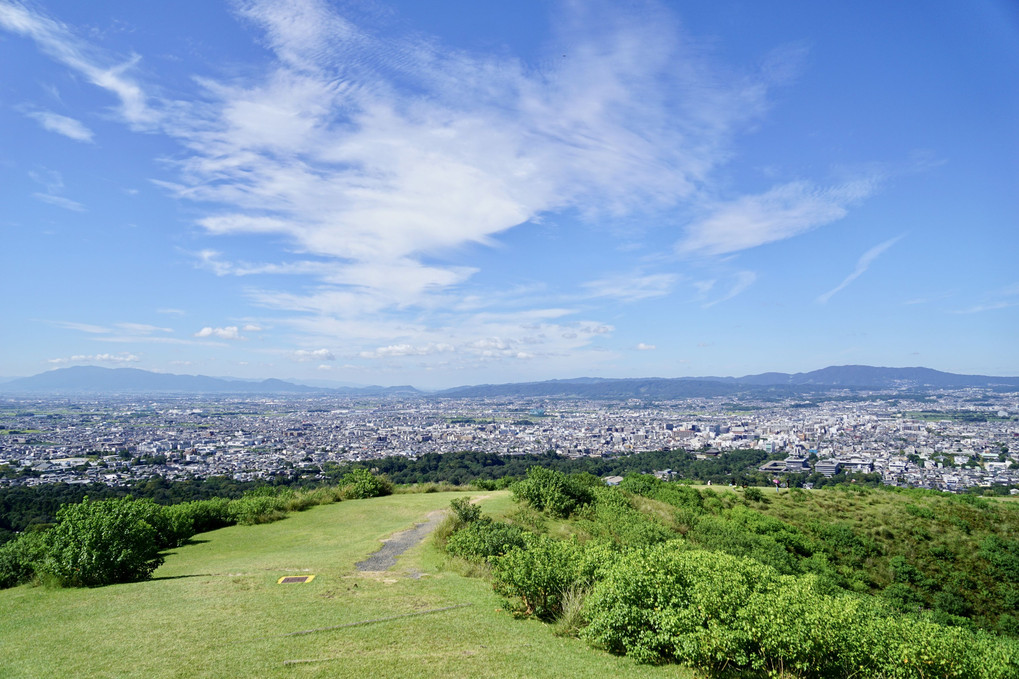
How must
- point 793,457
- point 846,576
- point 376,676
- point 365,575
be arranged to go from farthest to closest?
1. point 793,457
2. point 846,576
3. point 365,575
4. point 376,676

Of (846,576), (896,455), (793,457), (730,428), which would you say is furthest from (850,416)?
(846,576)

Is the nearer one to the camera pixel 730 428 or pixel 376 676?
pixel 376 676

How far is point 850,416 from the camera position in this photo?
467 ft

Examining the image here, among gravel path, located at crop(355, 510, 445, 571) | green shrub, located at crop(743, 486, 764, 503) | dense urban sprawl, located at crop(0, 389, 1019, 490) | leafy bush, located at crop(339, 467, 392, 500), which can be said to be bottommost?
dense urban sprawl, located at crop(0, 389, 1019, 490)

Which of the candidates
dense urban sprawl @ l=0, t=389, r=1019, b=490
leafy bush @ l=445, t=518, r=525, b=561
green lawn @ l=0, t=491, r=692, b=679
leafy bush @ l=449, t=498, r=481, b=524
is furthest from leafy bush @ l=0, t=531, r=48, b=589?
dense urban sprawl @ l=0, t=389, r=1019, b=490

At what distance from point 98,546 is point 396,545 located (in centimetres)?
761

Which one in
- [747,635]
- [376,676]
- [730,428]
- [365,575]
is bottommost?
[730,428]

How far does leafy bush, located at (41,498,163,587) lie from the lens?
444 inches

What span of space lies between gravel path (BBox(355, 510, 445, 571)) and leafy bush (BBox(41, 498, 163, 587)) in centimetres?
519

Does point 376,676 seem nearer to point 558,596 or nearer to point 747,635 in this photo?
point 558,596

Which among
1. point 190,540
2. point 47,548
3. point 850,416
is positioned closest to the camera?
point 47,548

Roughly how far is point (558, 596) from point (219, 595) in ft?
23.2

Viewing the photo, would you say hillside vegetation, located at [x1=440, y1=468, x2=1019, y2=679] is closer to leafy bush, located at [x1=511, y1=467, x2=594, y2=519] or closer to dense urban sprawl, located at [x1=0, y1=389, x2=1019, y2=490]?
leafy bush, located at [x1=511, y1=467, x2=594, y2=519]

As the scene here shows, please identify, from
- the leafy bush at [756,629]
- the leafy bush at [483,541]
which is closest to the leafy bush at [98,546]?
the leafy bush at [483,541]
